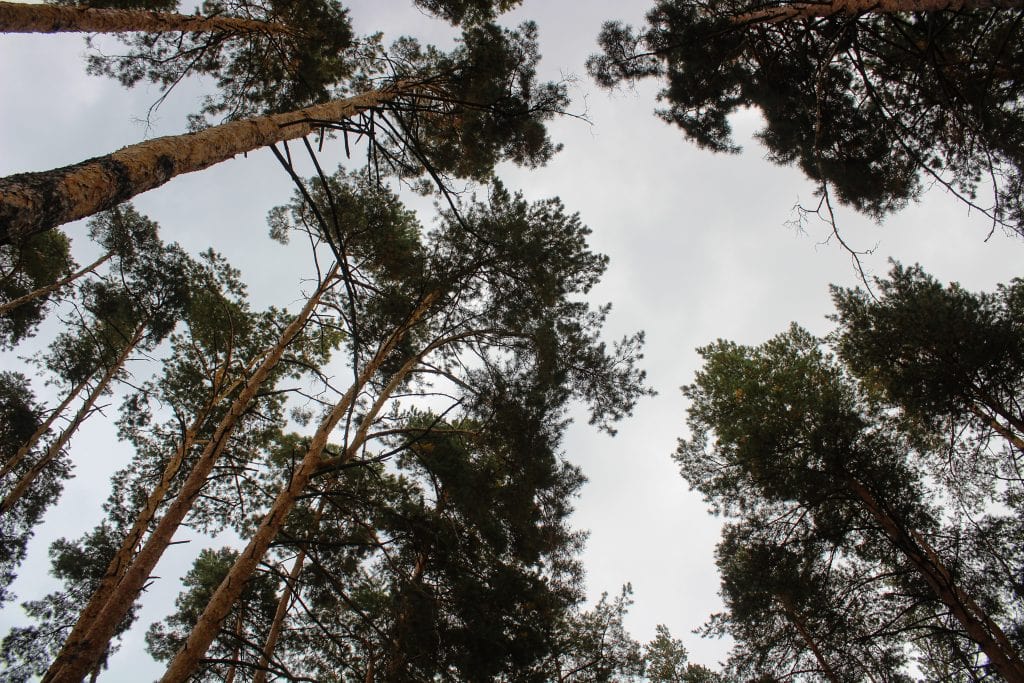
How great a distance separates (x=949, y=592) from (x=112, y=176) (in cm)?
1062

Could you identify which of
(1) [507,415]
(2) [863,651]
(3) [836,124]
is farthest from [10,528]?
(3) [836,124]

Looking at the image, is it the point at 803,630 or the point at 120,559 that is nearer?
the point at 120,559

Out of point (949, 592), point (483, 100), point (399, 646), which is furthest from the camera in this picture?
point (949, 592)

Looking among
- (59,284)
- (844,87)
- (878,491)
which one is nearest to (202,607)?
(59,284)

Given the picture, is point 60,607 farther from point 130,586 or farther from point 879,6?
point 879,6

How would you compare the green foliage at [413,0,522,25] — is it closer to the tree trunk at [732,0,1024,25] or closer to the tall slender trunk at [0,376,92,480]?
the tree trunk at [732,0,1024,25]

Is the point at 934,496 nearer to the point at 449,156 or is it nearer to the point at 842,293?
the point at 842,293

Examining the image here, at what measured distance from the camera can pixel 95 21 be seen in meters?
4.61

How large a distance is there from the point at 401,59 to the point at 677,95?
4978 mm

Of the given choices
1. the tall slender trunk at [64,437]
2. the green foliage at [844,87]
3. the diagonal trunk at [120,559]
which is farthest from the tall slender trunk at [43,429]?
the green foliage at [844,87]

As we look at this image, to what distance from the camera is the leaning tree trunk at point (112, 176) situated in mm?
1649

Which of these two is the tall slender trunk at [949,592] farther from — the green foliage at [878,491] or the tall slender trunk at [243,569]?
the tall slender trunk at [243,569]

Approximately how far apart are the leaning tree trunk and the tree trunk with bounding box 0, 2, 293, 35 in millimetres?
2460

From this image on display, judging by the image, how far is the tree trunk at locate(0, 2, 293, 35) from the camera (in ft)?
13.0
